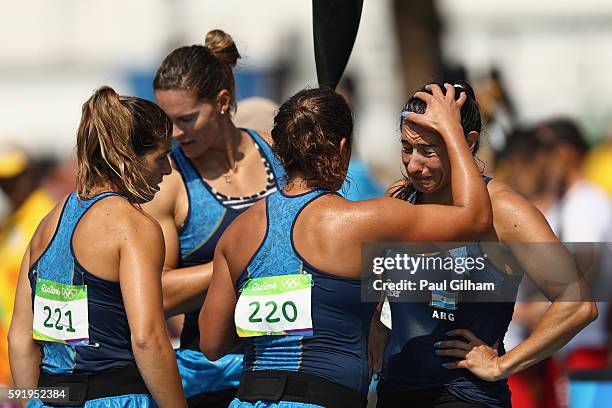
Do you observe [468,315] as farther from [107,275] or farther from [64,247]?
[64,247]

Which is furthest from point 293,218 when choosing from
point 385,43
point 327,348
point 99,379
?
point 385,43

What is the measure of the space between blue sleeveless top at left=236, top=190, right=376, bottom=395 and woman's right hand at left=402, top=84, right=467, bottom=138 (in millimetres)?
407

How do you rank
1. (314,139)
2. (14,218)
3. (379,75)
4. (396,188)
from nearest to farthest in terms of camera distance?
(314,139)
(396,188)
(14,218)
(379,75)

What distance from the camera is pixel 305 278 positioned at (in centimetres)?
336

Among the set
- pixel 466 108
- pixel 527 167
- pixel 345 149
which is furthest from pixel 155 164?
pixel 527 167

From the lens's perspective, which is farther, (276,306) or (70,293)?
(70,293)

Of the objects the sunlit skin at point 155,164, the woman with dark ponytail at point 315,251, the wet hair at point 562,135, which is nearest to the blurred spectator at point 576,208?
A: the wet hair at point 562,135

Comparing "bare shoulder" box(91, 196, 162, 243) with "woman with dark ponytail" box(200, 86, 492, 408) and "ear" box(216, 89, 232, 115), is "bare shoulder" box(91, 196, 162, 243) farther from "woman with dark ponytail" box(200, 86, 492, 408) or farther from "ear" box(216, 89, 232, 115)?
"ear" box(216, 89, 232, 115)

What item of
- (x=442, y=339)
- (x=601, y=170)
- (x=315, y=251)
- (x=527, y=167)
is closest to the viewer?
(x=315, y=251)

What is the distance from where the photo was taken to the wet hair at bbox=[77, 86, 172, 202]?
11.8 ft

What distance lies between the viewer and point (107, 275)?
349cm

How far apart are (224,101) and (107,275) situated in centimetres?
127

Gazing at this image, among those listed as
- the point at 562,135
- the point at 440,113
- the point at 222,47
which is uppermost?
the point at 222,47

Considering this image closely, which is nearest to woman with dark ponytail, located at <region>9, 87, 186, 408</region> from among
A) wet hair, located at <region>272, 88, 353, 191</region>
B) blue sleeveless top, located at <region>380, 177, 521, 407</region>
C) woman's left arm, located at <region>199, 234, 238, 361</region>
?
woman's left arm, located at <region>199, 234, 238, 361</region>
